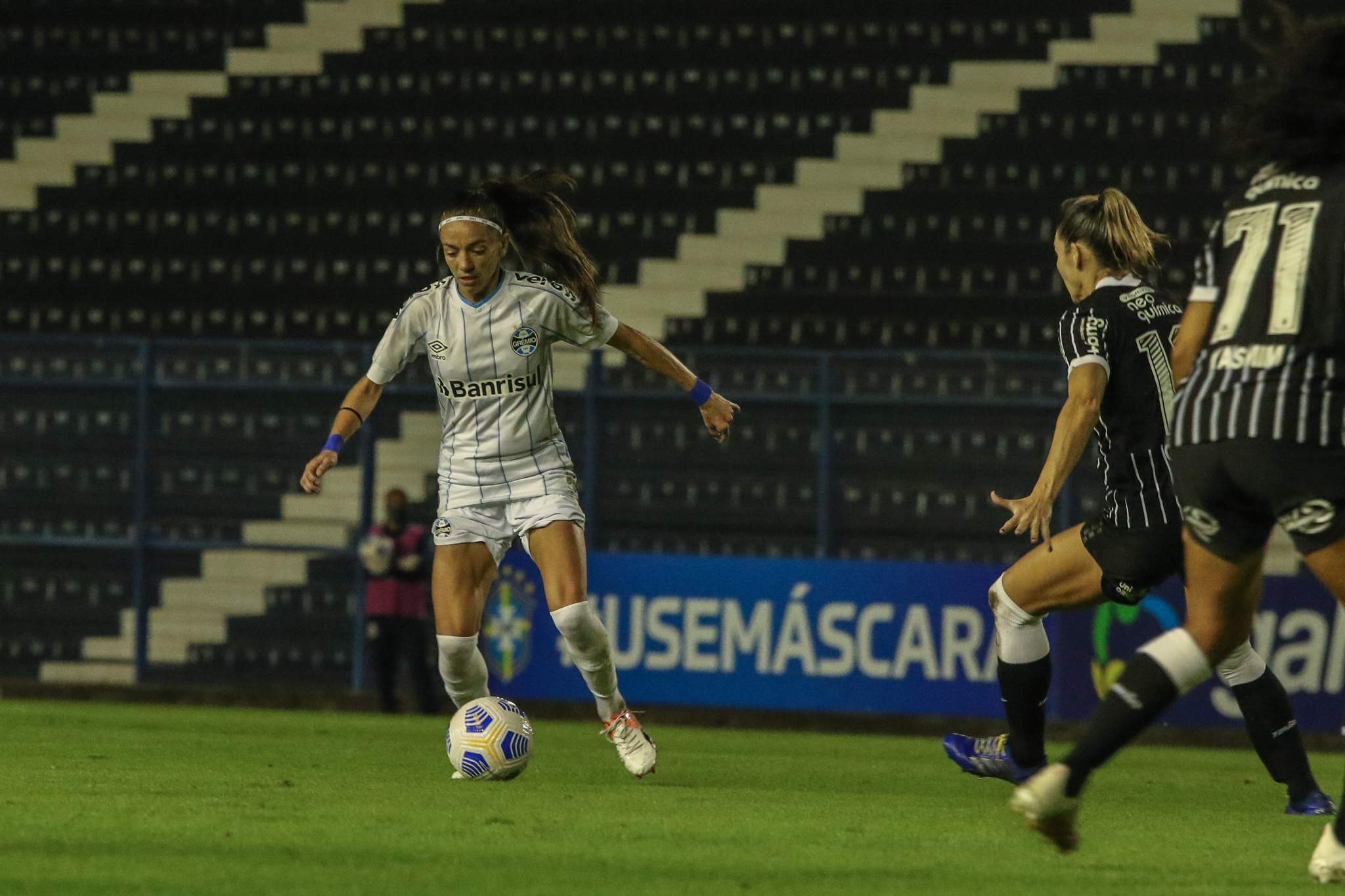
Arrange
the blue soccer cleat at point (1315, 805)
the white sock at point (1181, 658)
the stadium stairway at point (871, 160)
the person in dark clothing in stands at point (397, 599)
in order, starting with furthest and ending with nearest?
the stadium stairway at point (871, 160), the person in dark clothing in stands at point (397, 599), the blue soccer cleat at point (1315, 805), the white sock at point (1181, 658)

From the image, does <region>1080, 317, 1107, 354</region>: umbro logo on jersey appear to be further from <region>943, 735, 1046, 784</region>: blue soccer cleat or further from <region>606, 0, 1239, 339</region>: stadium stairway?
<region>606, 0, 1239, 339</region>: stadium stairway

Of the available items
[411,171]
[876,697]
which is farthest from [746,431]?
[411,171]

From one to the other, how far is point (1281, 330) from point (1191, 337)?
372 mm

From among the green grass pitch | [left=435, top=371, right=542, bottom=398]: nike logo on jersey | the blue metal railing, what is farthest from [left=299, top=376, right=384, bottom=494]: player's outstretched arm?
the blue metal railing

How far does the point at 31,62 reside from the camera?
2027 cm

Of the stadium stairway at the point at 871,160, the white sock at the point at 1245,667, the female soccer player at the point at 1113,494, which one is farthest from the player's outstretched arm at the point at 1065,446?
the stadium stairway at the point at 871,160

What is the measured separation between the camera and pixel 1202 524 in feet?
15.2

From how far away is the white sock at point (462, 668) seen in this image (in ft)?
23.6

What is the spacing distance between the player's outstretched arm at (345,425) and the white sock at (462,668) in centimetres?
70

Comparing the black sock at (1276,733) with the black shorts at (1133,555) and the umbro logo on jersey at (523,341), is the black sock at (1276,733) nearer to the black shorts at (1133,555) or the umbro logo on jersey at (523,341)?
the black shorts at (1133,555)

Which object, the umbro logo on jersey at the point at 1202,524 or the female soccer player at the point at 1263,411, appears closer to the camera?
the female soccer player at the point at 1263,411

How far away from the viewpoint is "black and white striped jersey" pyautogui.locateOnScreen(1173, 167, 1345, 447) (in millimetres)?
4512

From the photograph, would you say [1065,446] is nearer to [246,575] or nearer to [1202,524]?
[1202,524]

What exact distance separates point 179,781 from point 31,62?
49.4 ft
